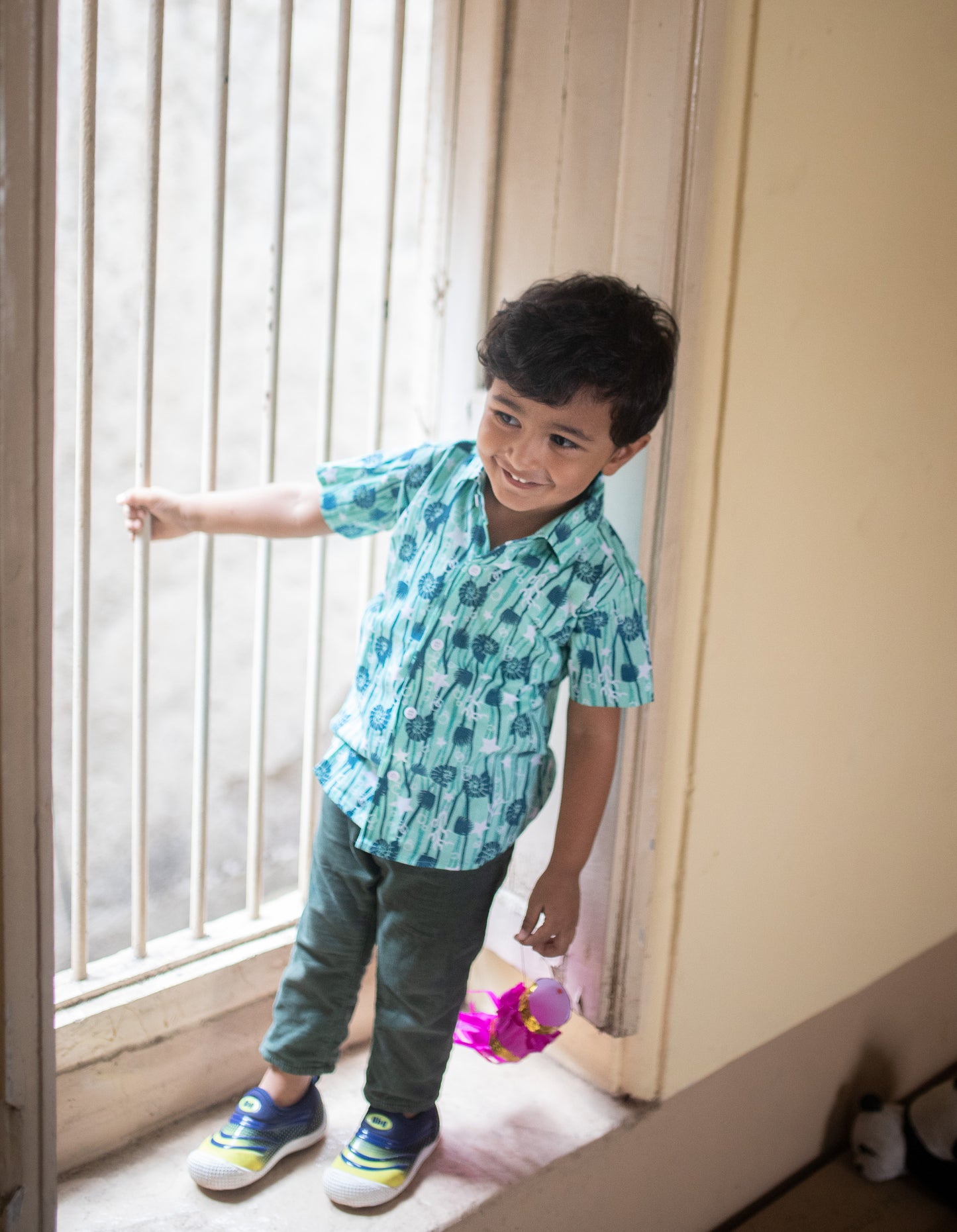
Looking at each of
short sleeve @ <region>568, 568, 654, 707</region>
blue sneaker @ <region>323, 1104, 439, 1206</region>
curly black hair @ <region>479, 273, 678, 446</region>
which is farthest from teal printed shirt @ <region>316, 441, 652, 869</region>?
blue sneaker @ <region>323, 1104, 439, 1206</region>

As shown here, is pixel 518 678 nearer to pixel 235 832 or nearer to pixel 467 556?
pixel 467 556

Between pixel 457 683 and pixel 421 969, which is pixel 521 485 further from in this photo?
pixel 421 969

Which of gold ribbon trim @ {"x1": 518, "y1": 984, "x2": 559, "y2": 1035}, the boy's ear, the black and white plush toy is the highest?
the boy's ear

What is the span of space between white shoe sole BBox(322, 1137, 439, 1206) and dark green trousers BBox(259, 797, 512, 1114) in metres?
0.08

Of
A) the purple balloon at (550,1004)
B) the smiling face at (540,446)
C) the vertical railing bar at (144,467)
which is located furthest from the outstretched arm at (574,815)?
the vertical railing bar at (144,467)

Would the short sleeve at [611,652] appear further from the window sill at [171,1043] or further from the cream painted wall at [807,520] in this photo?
the window sill at [171,1043]

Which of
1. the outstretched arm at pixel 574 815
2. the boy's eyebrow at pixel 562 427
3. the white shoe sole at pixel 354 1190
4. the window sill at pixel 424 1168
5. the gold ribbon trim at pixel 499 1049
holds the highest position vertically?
the boy's eyebrow at pixel 562 427

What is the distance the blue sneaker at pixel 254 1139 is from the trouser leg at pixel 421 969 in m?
0.10

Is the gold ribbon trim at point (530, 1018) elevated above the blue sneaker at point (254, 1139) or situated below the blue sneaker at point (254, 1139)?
above

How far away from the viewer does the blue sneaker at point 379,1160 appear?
1192 millimetres

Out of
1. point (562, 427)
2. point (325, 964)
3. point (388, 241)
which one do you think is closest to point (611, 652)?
point (562, 427)

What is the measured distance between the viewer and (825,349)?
1.32 meters

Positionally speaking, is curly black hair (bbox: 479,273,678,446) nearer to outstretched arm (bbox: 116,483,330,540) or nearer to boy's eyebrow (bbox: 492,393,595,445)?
boy's eyebrow (bbox: 492,393,595,445)

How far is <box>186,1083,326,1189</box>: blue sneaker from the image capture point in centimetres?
119
